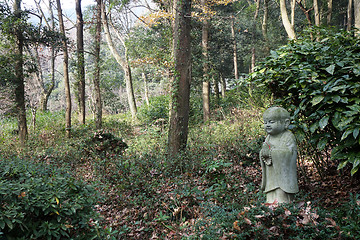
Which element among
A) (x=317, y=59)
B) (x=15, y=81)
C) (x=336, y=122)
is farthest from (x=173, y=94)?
(x=15, y=81)

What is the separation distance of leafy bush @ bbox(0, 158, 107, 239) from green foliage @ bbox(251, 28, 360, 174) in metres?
3.24

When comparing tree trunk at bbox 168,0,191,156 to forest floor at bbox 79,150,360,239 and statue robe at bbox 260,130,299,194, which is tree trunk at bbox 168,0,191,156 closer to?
forest floor at bbox 79,150,360,239

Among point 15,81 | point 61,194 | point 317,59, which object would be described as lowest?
point 61,194

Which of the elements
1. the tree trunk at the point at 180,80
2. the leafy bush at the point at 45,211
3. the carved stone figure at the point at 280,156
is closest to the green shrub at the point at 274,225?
the carved stone figure at the point at 280,156

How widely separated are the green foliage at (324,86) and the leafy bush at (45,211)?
3.24 meters

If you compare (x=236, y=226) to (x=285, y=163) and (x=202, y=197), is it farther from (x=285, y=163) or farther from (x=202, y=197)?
(x=202, y=197)

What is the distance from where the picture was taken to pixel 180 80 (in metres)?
6.27

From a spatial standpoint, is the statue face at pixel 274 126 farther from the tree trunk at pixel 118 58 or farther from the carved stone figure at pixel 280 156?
the tree trunk at pixel 118 58

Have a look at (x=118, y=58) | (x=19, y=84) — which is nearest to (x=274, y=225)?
(x=19, y=84)

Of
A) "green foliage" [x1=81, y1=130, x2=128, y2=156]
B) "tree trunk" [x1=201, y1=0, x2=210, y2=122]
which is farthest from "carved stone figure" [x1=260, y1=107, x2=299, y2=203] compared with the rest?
"tree trunk" [x1=201, y1=0, x2=210, y2=122]

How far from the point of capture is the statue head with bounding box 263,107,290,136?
10.3 feet

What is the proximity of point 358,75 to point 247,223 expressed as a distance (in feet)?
8.30

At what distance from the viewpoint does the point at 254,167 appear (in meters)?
5.52

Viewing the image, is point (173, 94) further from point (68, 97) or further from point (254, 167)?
point (68, 97)
